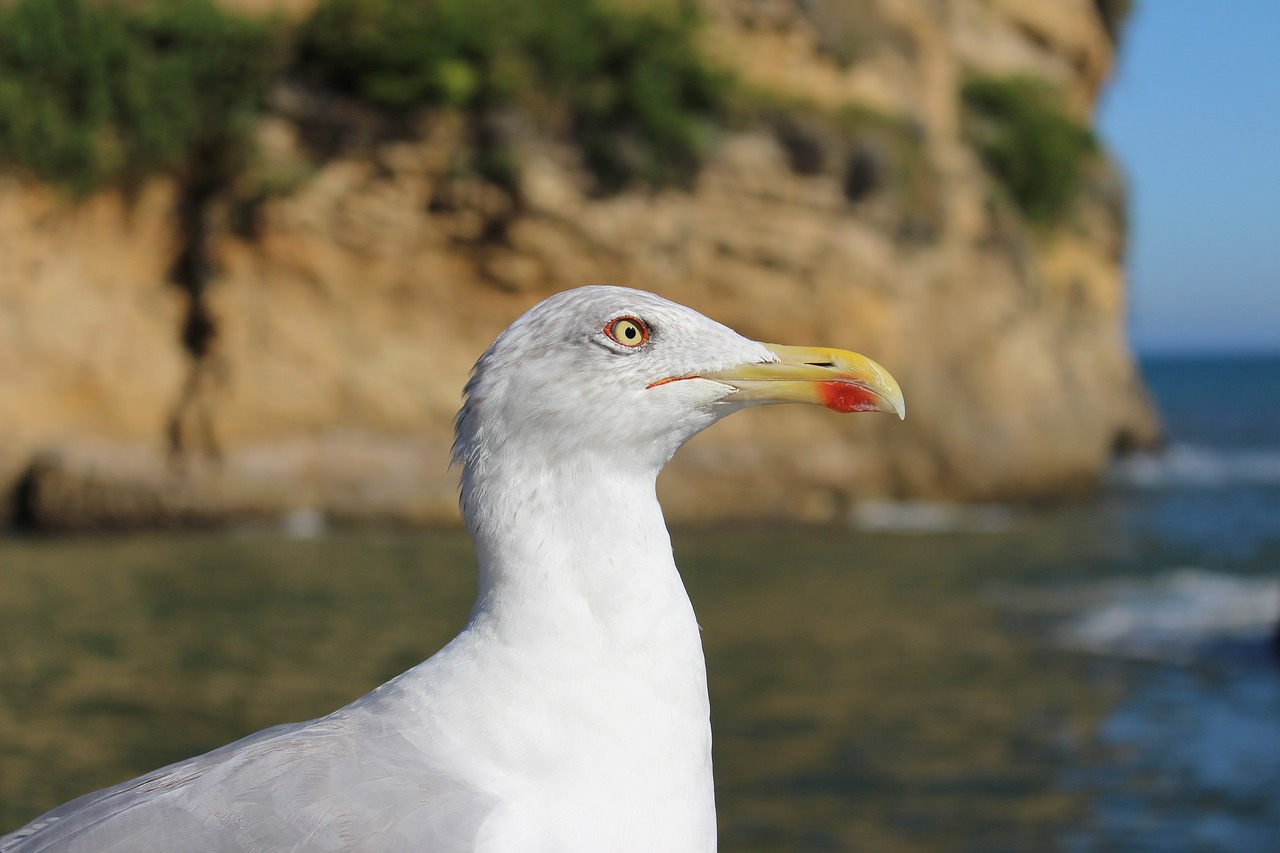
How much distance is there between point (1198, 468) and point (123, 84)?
17959mm

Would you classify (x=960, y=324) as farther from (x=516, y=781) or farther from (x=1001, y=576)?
(x=516, y=781)

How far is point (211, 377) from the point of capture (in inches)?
498

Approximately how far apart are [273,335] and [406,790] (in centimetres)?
1167

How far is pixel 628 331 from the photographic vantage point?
203 centimetres

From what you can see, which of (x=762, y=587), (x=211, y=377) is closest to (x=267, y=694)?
(x=762, y=587)

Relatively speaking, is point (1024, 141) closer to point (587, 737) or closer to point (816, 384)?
point (816, 384)

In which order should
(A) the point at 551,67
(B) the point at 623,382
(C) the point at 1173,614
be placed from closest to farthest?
(B) the point at 623,382, (C) the point at 1173,614, (A) the point at 551,67

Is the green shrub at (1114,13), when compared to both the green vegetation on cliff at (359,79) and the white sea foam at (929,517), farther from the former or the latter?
the white sea foam at (929,517)

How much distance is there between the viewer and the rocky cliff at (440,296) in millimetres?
12375

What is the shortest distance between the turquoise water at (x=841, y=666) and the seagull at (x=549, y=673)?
3724 millimetres

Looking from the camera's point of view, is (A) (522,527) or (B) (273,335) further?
(B) (273,335)

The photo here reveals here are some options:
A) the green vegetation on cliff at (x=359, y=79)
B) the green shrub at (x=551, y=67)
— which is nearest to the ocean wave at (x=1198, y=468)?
the green vegetation on cliff at (x=359, y=79)

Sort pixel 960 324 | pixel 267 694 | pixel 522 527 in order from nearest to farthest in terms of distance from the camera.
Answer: pixel 522 527 < pixel 267 694 < pixel 960 324

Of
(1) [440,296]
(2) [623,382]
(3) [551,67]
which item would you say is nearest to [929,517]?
(1) [440,296]
